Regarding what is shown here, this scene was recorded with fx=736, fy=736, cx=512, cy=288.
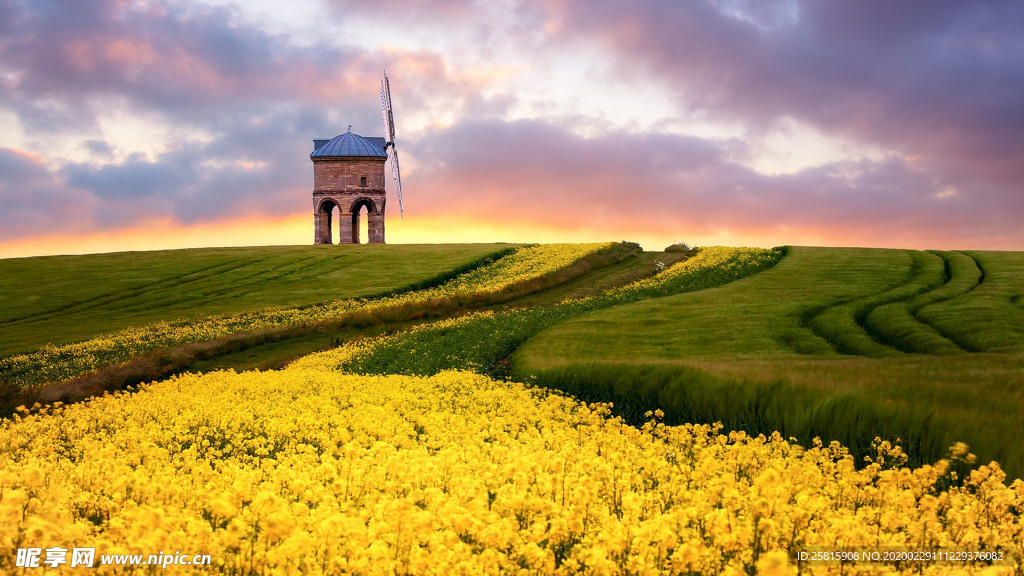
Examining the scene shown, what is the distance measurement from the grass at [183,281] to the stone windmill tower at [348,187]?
367 inches

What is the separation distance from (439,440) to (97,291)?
46526 millimetres

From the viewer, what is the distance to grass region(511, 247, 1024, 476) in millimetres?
12008

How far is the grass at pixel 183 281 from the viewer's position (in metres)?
42.0

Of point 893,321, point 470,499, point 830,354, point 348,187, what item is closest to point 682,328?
point 830,354

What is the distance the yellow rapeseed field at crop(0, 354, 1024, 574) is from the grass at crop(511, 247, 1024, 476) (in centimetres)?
173

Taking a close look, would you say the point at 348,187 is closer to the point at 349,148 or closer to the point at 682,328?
the point at 349,148

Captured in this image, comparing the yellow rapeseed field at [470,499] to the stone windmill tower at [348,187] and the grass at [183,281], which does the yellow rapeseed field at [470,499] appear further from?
the stone windmill tower at [348,187]

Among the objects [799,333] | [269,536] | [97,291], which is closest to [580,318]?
[799,333]

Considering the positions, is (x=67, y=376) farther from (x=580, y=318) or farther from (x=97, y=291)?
(x=97, y=291)

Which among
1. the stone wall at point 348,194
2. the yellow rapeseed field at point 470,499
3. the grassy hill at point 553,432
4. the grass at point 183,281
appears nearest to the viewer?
the yellow rapeseed field at point 470,499

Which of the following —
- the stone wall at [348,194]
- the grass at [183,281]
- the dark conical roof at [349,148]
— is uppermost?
the dark conical roof at [349,148]

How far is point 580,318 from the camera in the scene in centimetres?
3081

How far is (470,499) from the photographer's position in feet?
26.1

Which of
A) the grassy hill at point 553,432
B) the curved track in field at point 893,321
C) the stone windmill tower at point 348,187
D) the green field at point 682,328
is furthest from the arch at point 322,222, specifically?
the curved track in field at point 893,321
